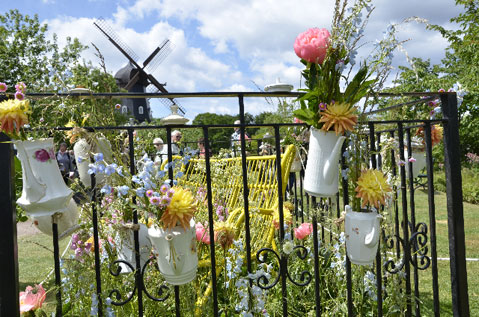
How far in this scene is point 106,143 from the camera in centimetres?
144

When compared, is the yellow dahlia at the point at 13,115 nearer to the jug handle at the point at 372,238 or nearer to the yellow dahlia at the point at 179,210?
the yellow dahlia at the point at 179,210

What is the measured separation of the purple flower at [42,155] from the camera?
1.31 meters

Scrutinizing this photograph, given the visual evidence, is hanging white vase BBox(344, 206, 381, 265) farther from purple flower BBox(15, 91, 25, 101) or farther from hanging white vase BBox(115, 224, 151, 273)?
purple flower BBox(15, 91, 25, 101)

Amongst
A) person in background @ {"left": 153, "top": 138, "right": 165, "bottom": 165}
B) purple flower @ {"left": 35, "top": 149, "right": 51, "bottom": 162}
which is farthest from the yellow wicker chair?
purple flower @ {"left": 35, "top": 149, "right": 51, "bottom": 162}

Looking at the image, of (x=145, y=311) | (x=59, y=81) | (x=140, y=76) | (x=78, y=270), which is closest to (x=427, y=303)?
(x=145, y=311)

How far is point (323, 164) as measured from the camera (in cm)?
146

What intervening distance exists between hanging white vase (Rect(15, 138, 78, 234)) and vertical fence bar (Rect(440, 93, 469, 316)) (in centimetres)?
177

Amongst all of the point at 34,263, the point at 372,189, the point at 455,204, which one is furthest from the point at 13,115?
the point at 34,263

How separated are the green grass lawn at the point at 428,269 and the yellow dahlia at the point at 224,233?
0.74 meters

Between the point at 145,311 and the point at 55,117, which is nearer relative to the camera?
the point at 55,117

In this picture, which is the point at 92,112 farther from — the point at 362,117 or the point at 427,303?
the point at 427,303

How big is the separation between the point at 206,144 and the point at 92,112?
478mm

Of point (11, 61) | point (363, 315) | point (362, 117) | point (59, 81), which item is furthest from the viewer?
point (11, 61)

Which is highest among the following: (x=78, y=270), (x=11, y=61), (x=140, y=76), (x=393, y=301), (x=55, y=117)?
(x=140, y=76)
